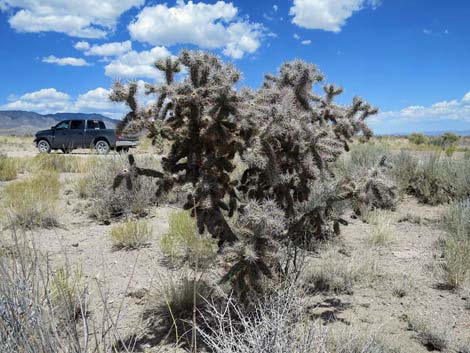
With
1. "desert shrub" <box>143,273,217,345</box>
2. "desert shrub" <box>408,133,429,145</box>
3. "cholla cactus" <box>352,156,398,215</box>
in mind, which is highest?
"desert shrub" <box>408,133,429,145</box>

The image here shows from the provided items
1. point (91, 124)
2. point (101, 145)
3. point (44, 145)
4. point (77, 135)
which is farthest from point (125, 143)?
point (44, 145)

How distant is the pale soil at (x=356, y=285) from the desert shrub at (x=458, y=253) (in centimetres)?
16

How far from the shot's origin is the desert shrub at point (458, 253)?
463 centimetres

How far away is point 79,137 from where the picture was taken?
73.3 ft

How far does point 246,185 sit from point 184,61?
115 centimetres

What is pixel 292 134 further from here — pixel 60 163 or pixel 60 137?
pixel 60 137

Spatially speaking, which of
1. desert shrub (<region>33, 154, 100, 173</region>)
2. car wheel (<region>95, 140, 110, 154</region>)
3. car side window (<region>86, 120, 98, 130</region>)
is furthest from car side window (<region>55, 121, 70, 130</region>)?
desert shrub (<region>33, 154, 100, 173</region>)

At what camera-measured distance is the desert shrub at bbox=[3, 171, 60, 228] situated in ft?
21.2

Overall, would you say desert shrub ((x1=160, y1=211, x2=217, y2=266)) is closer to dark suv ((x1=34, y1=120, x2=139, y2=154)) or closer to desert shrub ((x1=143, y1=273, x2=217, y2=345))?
desert shrub ((x1=143, y1=273, x2=217, y2=345))

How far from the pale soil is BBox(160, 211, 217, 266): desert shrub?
0.73 ft

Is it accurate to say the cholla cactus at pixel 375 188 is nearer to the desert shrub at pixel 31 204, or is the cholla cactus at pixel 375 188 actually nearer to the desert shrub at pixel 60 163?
the desert shrub at pixel 31 204

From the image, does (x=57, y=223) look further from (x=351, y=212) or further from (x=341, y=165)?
(x=341, y=165)

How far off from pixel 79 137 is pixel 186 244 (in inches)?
740

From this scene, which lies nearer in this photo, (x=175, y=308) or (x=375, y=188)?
(x=375, y=188)
